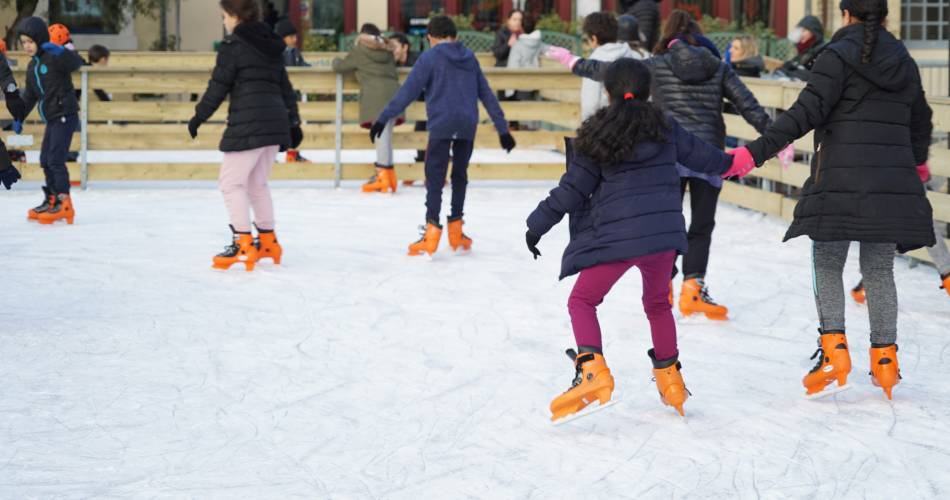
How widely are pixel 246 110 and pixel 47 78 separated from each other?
2.09m

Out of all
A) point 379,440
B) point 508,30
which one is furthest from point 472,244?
point 508,30

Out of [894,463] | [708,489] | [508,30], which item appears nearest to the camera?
[708,489]

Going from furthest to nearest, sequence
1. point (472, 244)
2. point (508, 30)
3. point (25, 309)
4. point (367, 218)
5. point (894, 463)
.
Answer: point (508, 30) → point (367, 218) → point (472, 244) → point (25, 309) → point (894, 463)

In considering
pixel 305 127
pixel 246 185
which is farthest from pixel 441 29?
pixel 305 127

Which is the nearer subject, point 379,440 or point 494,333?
point 379,440

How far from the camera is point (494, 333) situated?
6.48 meters

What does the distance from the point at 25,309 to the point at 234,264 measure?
63.0 inches

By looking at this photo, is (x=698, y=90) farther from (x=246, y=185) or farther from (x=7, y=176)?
(x=7, y=176)

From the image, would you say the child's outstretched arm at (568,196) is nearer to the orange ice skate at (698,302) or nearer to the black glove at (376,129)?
the orange ice skate at (698,302)

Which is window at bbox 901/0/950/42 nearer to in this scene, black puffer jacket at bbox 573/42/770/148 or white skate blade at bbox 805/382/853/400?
black puffer jacket at bbox 573/42/770/148

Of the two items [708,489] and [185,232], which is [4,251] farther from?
[708,489]

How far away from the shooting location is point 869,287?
5.27 m

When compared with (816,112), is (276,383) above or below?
below

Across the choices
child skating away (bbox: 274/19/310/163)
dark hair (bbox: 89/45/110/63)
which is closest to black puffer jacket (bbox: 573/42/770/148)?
child skating away (bbox: 274/19/310/163)
